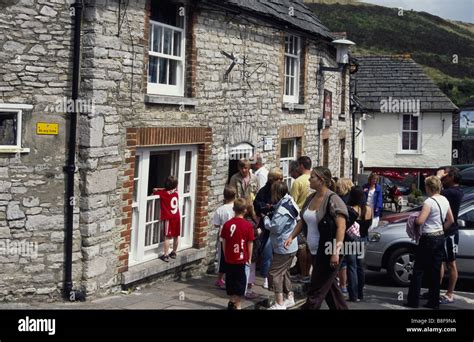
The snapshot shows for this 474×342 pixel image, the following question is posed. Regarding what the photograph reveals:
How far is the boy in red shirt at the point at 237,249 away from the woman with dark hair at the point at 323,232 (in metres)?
0.83

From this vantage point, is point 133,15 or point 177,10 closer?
point 133,15

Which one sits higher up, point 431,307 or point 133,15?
point 133,15

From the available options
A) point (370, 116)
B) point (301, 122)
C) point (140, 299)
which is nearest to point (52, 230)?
point (140, 299)

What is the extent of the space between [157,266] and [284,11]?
6746 mm

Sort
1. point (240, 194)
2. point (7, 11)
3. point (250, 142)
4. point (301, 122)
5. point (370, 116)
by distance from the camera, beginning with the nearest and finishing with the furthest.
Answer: point (7, 11) < point (240, 194) < point (250, 142) < point (301, 122) < point (370, 116)

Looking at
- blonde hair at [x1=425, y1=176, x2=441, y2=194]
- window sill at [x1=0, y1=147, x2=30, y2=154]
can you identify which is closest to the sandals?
blonde hair at [x1=425, y1=176, x2=441, y2=194]

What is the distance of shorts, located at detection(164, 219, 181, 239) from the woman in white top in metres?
3.57

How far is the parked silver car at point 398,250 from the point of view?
9.64m

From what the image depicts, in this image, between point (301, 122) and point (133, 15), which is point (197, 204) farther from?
point (301, 122)

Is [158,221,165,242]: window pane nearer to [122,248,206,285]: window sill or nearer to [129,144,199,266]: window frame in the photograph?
[129,144,199,266]: window frame

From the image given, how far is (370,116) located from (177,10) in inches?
756

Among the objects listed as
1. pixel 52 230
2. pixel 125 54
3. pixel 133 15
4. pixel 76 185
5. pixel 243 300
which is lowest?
pixel 243 300

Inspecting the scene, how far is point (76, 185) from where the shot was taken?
7.68m

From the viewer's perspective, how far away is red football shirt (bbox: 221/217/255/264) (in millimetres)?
7395
